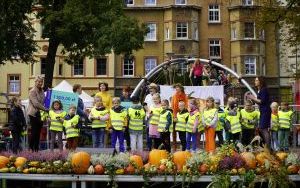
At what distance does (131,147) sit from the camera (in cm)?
1853

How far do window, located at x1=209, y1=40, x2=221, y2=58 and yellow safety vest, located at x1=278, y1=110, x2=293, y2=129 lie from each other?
1754 inches

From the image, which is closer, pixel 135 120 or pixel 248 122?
pixel 135 120

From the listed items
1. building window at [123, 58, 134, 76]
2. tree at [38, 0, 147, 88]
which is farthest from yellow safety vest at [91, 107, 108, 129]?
building window at [123, 58, 134, 76]

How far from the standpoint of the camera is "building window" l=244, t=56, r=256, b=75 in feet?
215

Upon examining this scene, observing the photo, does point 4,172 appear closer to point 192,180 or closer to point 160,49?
point 192,180

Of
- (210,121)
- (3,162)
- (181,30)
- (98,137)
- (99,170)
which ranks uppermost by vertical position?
(181,30)

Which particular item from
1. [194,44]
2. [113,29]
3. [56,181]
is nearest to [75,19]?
[113,29]

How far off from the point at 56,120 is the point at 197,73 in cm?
1135

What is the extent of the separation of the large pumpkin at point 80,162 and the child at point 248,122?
809cm

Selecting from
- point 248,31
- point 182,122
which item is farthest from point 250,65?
point 182,122

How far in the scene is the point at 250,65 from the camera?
65.9 metres

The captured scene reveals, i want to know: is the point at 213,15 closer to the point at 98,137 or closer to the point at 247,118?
the point at 247,118

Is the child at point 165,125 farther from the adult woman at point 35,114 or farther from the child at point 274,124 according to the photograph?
the child at point 274,124

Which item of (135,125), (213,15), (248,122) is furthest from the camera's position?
(213,15)
